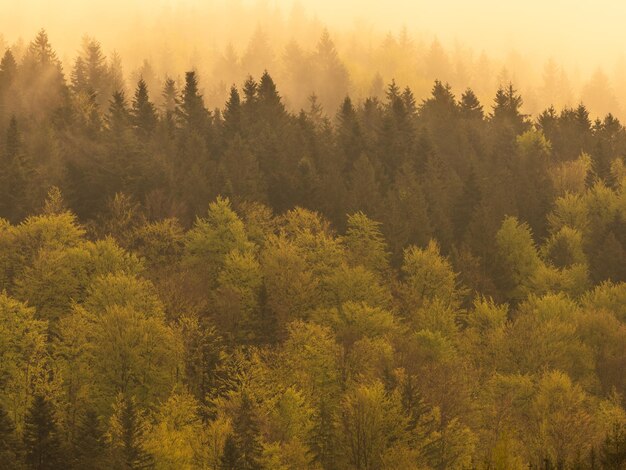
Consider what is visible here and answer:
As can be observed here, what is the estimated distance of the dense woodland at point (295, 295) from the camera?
58.6 m

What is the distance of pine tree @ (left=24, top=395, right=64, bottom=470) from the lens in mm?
52219

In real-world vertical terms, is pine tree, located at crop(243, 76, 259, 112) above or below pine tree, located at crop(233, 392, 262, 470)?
above

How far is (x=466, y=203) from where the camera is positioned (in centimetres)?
10400

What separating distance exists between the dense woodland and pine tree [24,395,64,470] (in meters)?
0.12

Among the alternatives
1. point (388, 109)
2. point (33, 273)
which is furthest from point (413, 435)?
point (388, 109)

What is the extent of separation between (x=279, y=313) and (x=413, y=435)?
1865cm

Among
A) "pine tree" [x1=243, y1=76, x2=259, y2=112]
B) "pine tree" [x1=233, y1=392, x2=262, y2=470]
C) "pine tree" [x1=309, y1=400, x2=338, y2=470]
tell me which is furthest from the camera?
"pine tree" [x1=243, y1=76, x2=259, y2=112]

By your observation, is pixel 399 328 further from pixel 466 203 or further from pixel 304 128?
pixel 304 128

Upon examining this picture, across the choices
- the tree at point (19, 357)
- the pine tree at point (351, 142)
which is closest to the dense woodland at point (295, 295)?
the tree at point (19, 357)

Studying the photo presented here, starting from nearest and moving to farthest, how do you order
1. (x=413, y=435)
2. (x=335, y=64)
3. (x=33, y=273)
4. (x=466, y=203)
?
(x=413, y=435) < (x=33, y=273) < (x=466, y=203) < (x=335, y=64)

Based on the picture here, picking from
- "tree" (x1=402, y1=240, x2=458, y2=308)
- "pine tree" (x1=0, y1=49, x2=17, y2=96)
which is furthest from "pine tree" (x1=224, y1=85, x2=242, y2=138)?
"tree" (x1=402, y1=240, x2=458, y2=308)

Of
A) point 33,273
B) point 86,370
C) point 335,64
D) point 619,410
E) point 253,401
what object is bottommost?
point 619,410

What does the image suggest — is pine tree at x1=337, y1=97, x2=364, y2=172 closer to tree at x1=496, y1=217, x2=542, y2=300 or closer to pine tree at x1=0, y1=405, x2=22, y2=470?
tree at x1=496, y1=217, x2=542, y2=300

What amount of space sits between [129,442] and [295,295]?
86.6 feet
